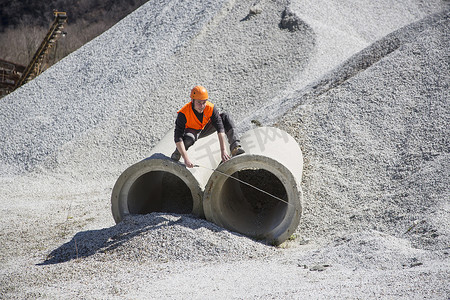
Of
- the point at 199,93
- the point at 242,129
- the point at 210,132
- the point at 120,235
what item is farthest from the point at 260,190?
the point at 242,129

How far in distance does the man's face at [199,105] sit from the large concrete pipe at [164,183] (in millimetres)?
715

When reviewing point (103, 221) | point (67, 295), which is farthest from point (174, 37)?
point (67, 295)

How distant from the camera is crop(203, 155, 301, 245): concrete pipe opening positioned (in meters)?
6.89

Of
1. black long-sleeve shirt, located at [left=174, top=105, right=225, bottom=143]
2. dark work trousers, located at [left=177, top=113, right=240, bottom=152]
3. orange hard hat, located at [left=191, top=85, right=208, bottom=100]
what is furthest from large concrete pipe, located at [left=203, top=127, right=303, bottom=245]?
orange hard hat, located at [left=191, top=85, right=208, bottom=100]

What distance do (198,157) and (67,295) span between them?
9.75 ft

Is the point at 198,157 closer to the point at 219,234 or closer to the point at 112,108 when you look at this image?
the point at 219,234

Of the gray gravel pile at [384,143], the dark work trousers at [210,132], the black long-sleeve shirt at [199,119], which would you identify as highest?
the black long-sleeve shirt at [199,119]

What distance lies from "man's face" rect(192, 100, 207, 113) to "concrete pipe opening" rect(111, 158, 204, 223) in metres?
0.83

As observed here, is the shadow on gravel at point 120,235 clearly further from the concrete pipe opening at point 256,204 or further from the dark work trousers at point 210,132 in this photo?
the dark work trousers at point 210,132

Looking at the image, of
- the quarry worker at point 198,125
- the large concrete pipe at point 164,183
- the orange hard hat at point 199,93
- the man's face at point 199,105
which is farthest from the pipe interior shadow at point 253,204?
the orange hard hat at point 199,93

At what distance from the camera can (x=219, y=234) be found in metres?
6.79

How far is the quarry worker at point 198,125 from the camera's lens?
7016mm

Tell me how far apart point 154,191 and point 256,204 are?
1764 mm

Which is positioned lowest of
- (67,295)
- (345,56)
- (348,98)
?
(345,56)
